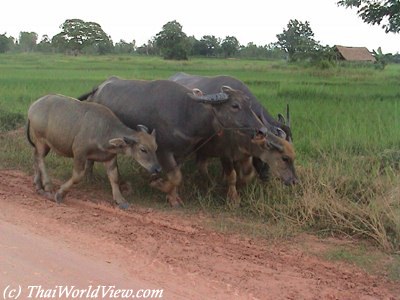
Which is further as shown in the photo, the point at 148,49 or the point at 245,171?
the point at 148,49

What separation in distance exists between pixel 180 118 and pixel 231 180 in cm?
102

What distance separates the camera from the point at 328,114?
978cm

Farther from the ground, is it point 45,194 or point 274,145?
point 274,145

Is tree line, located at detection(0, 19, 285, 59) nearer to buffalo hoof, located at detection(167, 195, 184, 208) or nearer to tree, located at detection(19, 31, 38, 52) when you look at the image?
tree, located at detection(19, 31, 38, 52)

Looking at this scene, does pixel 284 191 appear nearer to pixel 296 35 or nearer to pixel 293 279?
pixel 293 279

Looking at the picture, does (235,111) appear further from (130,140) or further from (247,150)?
(130,140)

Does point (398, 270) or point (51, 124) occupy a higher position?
point (51, 124)

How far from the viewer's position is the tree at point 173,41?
1465 inches

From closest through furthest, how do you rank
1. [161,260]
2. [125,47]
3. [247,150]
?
[161,260], [247,150], [125,47]

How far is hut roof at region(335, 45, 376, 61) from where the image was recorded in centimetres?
4007

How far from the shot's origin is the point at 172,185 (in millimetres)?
6230

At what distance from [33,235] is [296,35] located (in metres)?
45.3

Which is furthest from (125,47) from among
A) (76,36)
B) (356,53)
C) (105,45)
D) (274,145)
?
(274,145)

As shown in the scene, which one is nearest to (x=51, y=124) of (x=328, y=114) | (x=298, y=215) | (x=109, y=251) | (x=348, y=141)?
(x=109, y=251)
